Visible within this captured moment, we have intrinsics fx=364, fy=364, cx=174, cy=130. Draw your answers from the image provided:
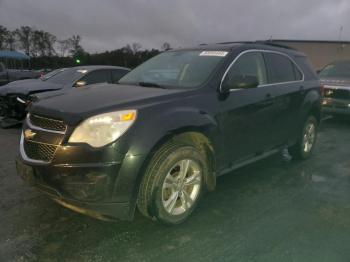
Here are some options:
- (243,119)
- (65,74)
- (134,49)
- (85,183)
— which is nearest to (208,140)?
(243,119)

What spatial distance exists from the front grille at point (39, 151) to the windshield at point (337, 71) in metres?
9.73

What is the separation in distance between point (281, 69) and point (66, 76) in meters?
5.92

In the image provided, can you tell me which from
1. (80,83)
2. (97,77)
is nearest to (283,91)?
(80,83)

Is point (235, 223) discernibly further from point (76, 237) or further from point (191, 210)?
point (76, 237)

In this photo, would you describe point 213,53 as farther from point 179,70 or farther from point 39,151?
point 39,151

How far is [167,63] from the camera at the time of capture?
4.67 meters

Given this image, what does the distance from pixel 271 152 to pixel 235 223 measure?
167cm

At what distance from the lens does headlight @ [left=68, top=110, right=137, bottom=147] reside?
2.98 m

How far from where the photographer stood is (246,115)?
13.9 ft

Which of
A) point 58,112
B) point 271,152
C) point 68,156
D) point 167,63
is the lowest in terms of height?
point 271,152

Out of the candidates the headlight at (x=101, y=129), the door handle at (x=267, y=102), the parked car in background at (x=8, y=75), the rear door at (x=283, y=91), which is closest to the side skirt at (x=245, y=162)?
the rear door at (x=283, y=91)

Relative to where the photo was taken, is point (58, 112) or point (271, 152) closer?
point (58, 112)

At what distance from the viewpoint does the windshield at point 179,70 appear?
405 centimetres

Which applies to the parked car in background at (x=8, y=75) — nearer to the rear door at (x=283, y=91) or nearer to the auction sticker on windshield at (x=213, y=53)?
the auction sticker on windshield at (x=213, y=53)
